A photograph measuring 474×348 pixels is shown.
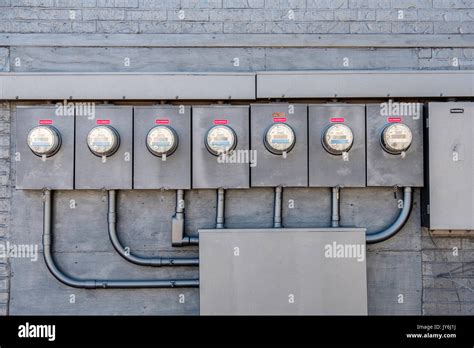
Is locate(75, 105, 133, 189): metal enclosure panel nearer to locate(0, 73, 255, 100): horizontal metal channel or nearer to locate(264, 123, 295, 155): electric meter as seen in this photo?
locate(0, 73, 255, 100): horizontal metal channel

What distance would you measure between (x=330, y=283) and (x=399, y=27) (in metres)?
2.16

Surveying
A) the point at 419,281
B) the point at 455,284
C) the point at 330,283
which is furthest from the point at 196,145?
the point at 455,284

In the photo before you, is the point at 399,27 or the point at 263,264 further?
the point at 399,27

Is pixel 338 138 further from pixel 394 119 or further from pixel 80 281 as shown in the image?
pixel 80 281

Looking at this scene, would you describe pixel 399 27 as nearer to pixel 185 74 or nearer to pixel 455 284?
pixel 185 74

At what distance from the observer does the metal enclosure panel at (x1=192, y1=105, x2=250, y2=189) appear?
2.81 m

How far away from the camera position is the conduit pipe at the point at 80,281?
9.39 ft

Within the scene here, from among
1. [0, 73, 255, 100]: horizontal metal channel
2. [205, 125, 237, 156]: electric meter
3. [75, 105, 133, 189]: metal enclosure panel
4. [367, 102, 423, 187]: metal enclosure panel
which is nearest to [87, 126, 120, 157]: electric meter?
[75, 105, 133, 189]: metal enclosure panel

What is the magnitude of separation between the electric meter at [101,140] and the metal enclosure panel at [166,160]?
18 centimetres

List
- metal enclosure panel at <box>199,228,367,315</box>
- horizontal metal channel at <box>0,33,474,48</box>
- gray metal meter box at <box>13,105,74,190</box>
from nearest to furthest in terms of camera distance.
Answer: metal enclosure panel at <box>199,228,367,315</box> < gray metal meter box at <box>13,105,74,190</box> < horizontal metal channel at <box>0,33,474,48</box>

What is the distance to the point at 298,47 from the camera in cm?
294

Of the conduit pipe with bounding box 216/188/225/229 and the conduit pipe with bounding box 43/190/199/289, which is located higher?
the conduit pipe with bounding box 216/188/225/229

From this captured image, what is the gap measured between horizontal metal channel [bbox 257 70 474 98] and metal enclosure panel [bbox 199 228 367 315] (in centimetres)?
109

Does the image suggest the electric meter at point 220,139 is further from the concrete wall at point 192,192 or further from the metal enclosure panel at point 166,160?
the concrete wall at point 192,192
